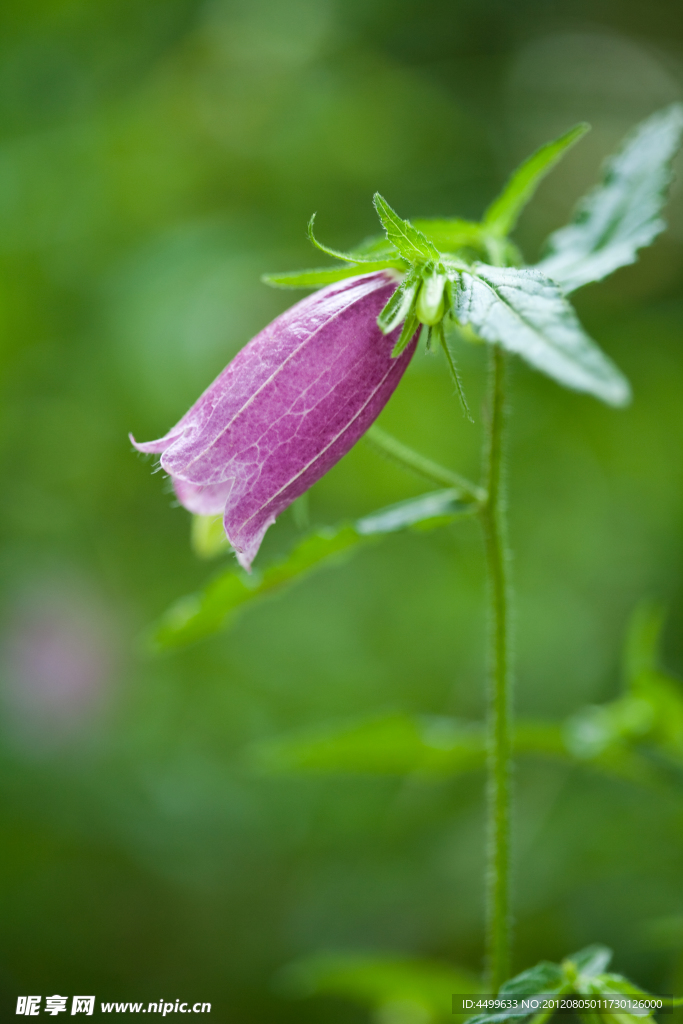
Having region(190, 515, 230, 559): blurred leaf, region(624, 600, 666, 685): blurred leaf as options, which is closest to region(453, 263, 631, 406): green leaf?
region(190, 515, 230, 559): blurred leaf

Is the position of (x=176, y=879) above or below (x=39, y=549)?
below

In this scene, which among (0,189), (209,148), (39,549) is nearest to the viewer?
(0,189)

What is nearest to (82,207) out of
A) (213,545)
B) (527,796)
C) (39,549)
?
(39,549)

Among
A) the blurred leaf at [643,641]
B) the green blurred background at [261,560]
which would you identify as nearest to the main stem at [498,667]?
the blurred leaf at [643,641]

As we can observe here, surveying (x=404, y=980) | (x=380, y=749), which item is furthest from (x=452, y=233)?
(x=404, y=980)

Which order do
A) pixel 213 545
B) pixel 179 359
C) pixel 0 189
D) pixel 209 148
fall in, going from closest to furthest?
pixel 213 545
pixel 179 359
pixel 0 189
pixel 209 148

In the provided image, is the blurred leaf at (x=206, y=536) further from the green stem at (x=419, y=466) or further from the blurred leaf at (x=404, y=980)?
the blurred leaf at (x=404, y=980)

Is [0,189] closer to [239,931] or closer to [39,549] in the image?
[39,549]

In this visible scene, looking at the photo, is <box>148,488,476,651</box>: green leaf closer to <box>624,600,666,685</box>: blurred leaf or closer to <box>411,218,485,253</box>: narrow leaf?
<box>411,218,485,253</box>: narrow leaf
